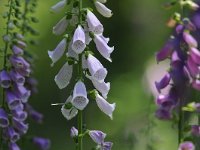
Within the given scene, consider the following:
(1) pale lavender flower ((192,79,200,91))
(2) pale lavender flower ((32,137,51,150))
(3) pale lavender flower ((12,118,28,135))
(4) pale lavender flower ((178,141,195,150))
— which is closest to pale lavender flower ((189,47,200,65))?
(1) pale lavender flower ((192,79,200,91))

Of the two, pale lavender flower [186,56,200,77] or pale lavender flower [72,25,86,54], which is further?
pale lavender flower [186,56,200,77]

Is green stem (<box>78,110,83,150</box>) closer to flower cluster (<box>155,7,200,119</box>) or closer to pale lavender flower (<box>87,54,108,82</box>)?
pale lavender flower (<box>87,54,108,82</box>)

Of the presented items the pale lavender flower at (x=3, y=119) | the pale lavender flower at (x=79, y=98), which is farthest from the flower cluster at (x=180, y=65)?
the pale lavender flower at (x=3, y=119)

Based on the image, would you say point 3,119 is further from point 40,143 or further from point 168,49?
point 168,49

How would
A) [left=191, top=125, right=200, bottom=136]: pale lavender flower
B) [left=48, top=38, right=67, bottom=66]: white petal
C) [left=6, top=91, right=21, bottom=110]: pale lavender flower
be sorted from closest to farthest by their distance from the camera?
1. [left=48, top=38, right=67, bottom=66]: white petal
2. [left=191, top=125, right=200, bottom=136]: pale lavender flower
3. [left=6, top=91, right=21, bottom=110]: pale lavender flower

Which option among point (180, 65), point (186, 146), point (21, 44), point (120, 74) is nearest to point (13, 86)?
point (21, 44)

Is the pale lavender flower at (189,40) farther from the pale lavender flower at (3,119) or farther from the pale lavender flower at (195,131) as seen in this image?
the pale lavender flower at (3,119)
